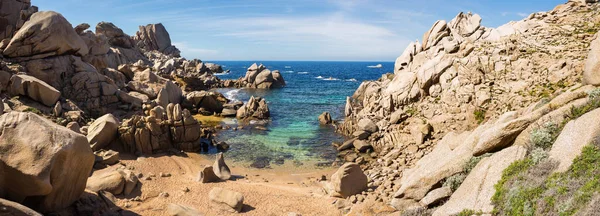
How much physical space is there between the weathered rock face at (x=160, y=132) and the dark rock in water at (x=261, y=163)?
250 inches

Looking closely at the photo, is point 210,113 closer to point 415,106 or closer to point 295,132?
point 295,132

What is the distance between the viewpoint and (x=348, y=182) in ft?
73.3

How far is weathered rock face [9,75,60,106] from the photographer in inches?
1209

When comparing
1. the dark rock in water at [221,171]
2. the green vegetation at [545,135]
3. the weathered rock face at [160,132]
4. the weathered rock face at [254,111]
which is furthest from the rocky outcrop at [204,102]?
the green vegetation at [545,135]

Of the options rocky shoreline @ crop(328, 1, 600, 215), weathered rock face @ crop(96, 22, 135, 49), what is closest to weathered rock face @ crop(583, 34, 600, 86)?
rocky shoreline @ crop(328, 1, 600, 215)

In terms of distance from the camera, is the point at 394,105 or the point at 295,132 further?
the point at 295,132

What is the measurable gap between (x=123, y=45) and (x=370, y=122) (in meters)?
77.0

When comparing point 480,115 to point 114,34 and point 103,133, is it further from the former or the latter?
point 114,34

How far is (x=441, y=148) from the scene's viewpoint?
21219 millimetres

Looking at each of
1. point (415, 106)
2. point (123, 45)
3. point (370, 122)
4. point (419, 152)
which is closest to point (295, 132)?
point (370, 122)

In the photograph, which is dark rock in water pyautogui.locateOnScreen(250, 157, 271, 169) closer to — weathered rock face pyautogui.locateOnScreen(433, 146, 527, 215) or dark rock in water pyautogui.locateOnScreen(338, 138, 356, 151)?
dark rock in water pyautogui.locateOnScreen(338, 138, 356, 151)

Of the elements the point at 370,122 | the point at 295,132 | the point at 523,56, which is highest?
the point at 523,56

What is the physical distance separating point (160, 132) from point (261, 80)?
204 feet

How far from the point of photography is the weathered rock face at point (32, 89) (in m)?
30.7
